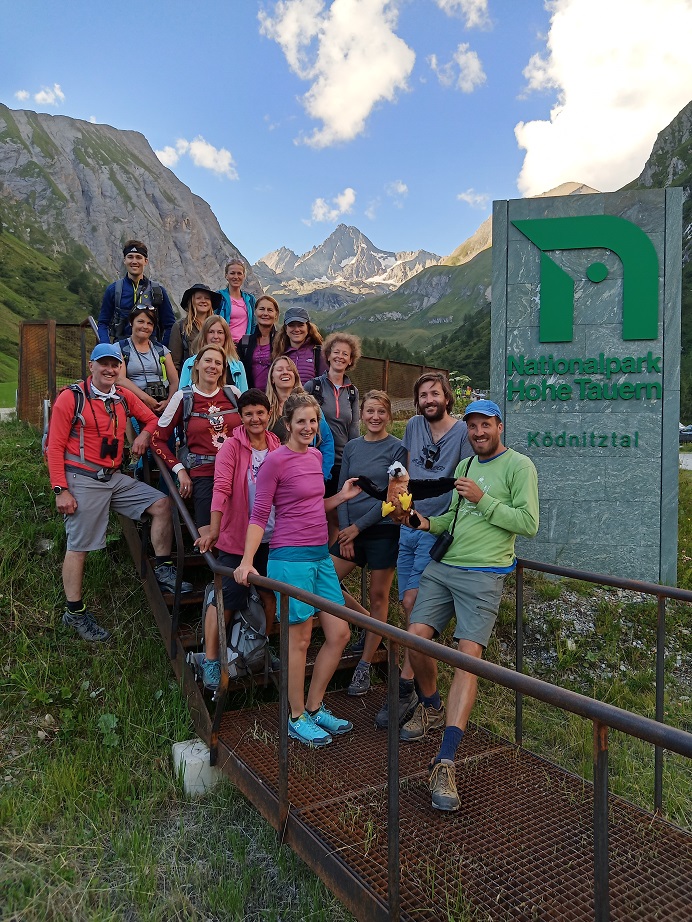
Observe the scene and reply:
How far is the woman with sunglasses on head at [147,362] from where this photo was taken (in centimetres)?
548

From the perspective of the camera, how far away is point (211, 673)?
390 cm

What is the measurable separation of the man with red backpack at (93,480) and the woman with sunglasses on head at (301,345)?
3.92ft

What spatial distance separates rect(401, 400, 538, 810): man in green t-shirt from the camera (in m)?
3.38

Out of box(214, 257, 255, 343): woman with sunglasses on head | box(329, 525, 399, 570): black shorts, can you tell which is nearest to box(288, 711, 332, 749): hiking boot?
box(329, 525, 399, 570): black shorts

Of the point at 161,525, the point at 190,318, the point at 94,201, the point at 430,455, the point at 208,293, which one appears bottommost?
the point at 161,525

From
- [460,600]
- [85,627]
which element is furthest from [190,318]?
[460,600]

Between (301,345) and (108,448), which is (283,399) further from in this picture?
(108,448)

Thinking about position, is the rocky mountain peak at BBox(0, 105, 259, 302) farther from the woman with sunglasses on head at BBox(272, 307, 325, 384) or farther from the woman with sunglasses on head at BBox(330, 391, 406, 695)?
the woman with sunglasses on head at BBox(330, 391, 406, 695)

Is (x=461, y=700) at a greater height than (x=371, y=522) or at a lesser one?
lesser

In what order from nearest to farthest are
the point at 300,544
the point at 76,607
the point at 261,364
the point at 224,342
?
the point at 300,544 → the point at 76,607 → the point at 224,342 → the point at 261,364

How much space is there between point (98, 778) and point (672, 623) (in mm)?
5137

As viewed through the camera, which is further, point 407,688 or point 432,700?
point 407,688

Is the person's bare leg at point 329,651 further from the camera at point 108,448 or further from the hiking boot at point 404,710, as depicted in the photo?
the camera at point 108,448

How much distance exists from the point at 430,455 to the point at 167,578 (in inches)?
82.4
